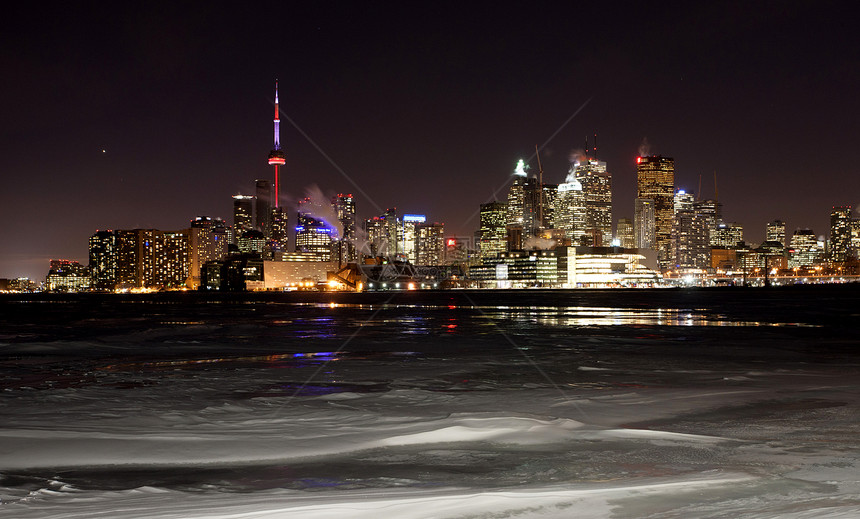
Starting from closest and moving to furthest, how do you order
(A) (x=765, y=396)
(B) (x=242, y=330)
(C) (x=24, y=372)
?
(A) (x=765, y=396)
(C) (x=24, y=372)
(B) (x=242, y=330)

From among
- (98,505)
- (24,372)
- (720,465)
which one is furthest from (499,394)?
(24,372)

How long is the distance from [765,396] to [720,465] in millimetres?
5814

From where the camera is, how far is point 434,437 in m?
9.15

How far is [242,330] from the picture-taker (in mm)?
34656

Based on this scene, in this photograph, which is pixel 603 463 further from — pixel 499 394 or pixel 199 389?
pixel 199 389

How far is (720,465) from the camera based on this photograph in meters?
7.36

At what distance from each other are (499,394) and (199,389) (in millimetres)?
6060

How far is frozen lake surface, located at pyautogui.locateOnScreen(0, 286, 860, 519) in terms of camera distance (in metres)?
6.11

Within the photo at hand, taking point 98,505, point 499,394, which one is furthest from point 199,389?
point 98,505

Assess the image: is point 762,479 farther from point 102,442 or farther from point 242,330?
point 242,330

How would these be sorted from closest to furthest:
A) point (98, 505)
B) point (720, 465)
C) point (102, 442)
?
point (98, 505), point (720, 465), point (102, 442)

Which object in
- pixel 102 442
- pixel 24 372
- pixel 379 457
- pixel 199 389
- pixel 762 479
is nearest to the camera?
pixel 762 479

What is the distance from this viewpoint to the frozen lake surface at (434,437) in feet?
20.0

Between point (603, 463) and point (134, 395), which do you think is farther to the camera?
point (134, 395)
